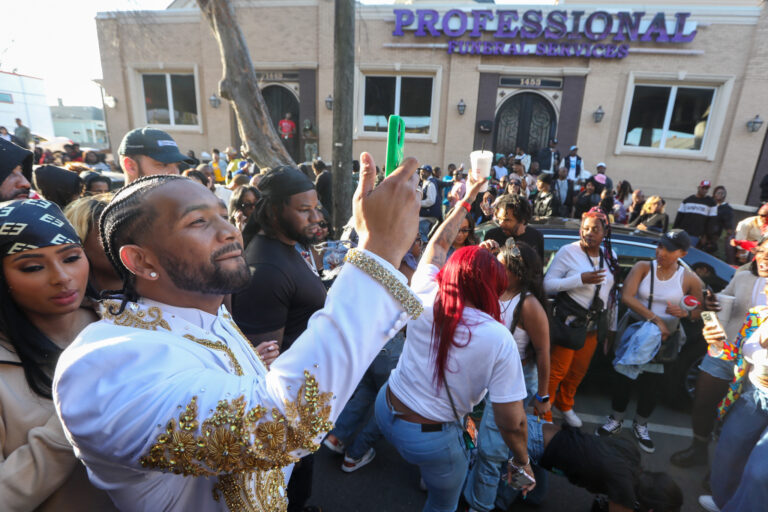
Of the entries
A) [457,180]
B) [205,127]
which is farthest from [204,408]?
[205,127]

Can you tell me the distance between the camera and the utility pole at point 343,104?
5664mm

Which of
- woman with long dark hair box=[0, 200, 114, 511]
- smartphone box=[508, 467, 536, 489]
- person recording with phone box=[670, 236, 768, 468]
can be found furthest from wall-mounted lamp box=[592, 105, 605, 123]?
woman with long dark hair box=[0, 200, 114, 511]

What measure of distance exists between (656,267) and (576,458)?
77.0 inches

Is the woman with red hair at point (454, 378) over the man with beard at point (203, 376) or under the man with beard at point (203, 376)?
under

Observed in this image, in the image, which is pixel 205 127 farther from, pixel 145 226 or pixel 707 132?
pixel 707 132

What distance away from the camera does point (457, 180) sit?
10203 mm

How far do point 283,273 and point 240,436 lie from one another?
1.42 meters

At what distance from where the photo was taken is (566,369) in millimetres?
3361

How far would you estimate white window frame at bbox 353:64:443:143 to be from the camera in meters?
13.0

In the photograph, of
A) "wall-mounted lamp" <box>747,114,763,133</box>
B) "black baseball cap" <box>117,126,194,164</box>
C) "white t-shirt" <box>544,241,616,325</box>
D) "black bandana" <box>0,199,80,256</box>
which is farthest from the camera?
"wall-mounted lamp" <box>747,114,763,133</box>

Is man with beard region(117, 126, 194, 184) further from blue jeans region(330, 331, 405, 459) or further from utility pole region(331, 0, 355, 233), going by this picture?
utility pole region(331, 0, 355, 233)

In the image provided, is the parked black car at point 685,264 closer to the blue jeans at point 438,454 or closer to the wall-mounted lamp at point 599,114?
the blue jeans at point 438,454

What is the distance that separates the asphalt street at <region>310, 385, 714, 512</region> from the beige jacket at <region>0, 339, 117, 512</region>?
5.78ft

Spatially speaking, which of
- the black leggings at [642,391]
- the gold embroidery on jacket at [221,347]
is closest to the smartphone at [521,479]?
the gold embroidery on jacket at [221,347]
